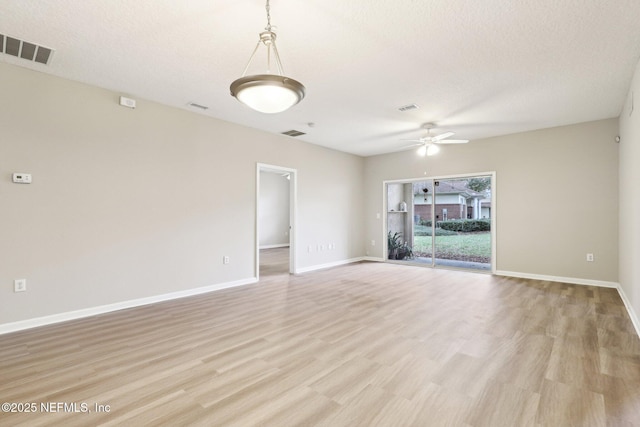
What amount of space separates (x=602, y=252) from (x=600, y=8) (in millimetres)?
4461

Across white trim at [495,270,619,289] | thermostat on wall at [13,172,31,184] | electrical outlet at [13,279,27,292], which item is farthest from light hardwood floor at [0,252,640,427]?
thermostat on wall at [13,172,31,184]

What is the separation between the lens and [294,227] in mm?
6449

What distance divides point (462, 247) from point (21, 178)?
7.69m

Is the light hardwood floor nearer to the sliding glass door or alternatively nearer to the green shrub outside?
the green shrub outside

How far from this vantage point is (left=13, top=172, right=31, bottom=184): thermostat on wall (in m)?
3.27

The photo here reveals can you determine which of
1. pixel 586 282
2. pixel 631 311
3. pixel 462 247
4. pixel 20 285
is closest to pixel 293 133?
pixel 20 285

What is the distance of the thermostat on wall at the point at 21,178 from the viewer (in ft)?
10.7

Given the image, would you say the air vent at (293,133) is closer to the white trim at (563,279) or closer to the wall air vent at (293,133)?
the wall air vent at (293,133)

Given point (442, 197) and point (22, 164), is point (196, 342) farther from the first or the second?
point (442, 197)

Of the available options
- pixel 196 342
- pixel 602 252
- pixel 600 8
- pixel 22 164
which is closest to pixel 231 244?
pixel 196 342

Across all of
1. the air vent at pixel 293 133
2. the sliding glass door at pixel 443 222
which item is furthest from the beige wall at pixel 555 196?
the air vent at pixel 293 133

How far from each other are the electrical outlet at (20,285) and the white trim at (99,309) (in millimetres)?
344

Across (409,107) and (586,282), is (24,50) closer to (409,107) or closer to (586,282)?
(409,107)

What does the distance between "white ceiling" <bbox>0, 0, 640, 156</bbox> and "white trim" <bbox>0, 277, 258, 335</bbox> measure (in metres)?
2.82
